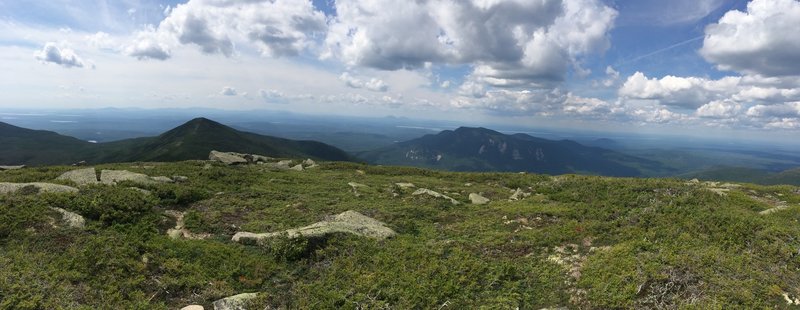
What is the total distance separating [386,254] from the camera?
15734mm

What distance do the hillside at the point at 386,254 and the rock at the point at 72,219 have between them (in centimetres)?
8

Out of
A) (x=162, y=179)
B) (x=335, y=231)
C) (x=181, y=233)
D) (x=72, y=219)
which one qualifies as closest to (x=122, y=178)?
(x=162, y=179)

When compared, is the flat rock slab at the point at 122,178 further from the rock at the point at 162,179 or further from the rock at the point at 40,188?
the rock at the point at 40,188

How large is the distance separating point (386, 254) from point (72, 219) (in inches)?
546

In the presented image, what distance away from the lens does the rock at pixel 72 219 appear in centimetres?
1578

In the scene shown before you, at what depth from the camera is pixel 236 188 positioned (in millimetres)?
28891

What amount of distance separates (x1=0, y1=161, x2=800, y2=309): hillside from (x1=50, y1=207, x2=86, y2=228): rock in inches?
3.0

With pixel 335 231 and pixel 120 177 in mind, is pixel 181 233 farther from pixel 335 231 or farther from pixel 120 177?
pixel 120 177

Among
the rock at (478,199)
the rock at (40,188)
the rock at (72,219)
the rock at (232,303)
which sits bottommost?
the rock at (232,303)

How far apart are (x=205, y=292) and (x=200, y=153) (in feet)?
642

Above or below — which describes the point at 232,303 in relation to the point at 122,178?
below

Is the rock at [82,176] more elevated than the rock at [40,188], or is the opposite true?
the rock at [40,188]

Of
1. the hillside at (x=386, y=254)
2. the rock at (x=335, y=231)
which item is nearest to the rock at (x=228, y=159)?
the hillside at (x=386, y=254)

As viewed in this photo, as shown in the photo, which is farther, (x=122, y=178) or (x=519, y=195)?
(x=519, y=195)
